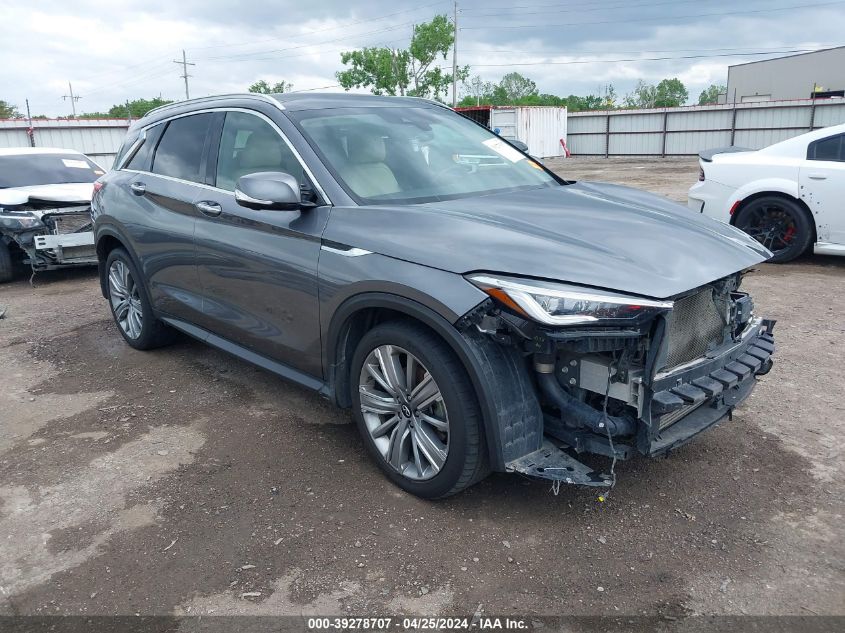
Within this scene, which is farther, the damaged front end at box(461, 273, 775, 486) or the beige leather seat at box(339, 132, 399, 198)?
the beige leather seat at box(339, 132, 399, 198)

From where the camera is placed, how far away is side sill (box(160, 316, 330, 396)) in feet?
11.9

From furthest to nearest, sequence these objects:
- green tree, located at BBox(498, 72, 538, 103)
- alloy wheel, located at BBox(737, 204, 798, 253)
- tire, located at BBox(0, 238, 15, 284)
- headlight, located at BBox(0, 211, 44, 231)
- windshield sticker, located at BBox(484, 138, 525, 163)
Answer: green tree, located at BBox(498, 72, 538, 103), tire, located at BBox(0, 238, 15, 284), headlight, located at BBox(0, 211, 44, 231), alloy wheel, located at BBox(737, 204, 798, 253), windshield sticker, located at BBox(484, 138, 525, 163)

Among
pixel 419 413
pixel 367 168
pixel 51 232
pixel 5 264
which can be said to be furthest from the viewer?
pixel 5 264

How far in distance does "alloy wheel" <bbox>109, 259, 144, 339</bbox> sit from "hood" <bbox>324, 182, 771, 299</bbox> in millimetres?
2779

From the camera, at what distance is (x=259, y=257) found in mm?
3707

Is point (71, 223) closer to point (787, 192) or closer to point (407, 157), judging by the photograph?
point (407, 157)

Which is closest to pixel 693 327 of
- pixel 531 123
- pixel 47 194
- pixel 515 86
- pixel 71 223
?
pixel 71 223

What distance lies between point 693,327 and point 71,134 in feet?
73.2

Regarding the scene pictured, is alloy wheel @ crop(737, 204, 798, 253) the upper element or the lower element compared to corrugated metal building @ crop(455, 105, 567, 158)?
lower

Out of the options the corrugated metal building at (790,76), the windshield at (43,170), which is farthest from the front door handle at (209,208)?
the corrugated metal building at (790,76)

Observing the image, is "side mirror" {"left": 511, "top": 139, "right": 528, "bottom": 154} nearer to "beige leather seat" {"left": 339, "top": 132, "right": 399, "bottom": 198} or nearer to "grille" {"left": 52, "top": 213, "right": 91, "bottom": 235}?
"beige leather seat" {"left": 339, "top": 132, "right": 399, "bottom": 198}

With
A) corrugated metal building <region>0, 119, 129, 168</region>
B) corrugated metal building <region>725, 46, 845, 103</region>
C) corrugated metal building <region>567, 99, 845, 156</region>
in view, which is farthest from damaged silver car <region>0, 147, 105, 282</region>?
corrugated metal building <region>725, 46, 845, 103</region>

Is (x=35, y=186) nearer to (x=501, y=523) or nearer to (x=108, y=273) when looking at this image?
(x=108, y=273)

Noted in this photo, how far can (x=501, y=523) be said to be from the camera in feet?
10.0
